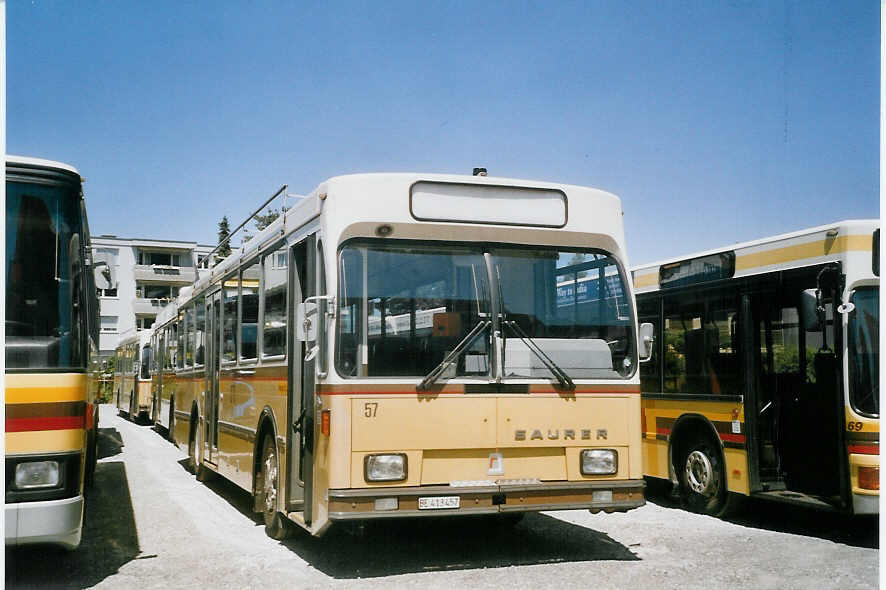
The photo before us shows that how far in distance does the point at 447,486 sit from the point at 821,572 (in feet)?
9.97

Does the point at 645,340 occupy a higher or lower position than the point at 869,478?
higher

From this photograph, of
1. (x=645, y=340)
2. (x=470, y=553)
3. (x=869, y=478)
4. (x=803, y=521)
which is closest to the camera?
(x=645, y=340)

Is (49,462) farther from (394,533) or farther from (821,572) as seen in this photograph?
(821,572)

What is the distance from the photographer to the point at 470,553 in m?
8.00

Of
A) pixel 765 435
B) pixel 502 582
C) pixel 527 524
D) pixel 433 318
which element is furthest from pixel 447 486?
pixel 765 435

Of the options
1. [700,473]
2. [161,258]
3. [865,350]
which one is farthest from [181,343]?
[161,258]

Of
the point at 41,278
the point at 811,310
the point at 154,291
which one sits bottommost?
the point at 811,310

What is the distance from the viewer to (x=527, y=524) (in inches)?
375

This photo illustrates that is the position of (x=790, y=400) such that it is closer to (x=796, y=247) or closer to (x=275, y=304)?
(x=796, y=247)

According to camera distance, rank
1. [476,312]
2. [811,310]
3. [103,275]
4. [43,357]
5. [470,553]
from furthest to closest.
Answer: [811,310] → [103,275] → [470,553] → [476,312] → [43,357]

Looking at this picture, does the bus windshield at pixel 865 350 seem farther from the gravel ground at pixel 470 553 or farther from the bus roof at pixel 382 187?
the bus roof at pixel 382 187

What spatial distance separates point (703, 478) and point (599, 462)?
363 cm

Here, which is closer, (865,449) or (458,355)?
(458,355)

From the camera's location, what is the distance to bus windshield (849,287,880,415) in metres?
8.41
